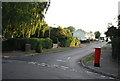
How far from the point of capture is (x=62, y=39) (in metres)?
47.6

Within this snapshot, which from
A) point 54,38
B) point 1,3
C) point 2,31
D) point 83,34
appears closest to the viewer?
point 1,3

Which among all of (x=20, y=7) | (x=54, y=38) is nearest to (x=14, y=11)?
(x=20, y=7)

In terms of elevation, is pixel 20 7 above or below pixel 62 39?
above

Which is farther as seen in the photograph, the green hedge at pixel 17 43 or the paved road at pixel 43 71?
the green hedge at pixel 17 43

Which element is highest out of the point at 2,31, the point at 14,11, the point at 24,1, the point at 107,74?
the point at 24,1

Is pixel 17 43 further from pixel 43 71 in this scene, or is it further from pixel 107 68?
pixel 43 71

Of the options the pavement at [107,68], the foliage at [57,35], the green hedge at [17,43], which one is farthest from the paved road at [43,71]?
Answer: the foliage at [57,35]

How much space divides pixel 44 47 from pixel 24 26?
1019 centimetres

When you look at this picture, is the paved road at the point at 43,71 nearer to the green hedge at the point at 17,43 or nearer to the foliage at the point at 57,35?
the green hedge at the point at 17,43

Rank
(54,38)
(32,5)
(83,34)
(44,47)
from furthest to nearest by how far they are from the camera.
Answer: (83,34) < (54,38) < (44,47) < (32,5)

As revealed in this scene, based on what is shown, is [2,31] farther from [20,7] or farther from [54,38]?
[54,38]

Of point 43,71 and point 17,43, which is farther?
point 17,43

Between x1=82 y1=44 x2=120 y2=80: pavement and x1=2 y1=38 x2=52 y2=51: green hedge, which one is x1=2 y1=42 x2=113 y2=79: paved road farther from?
x1=2 y1=38 x2=52 y2=51: green hedge

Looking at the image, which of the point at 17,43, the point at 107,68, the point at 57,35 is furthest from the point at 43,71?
the point at 57,35
